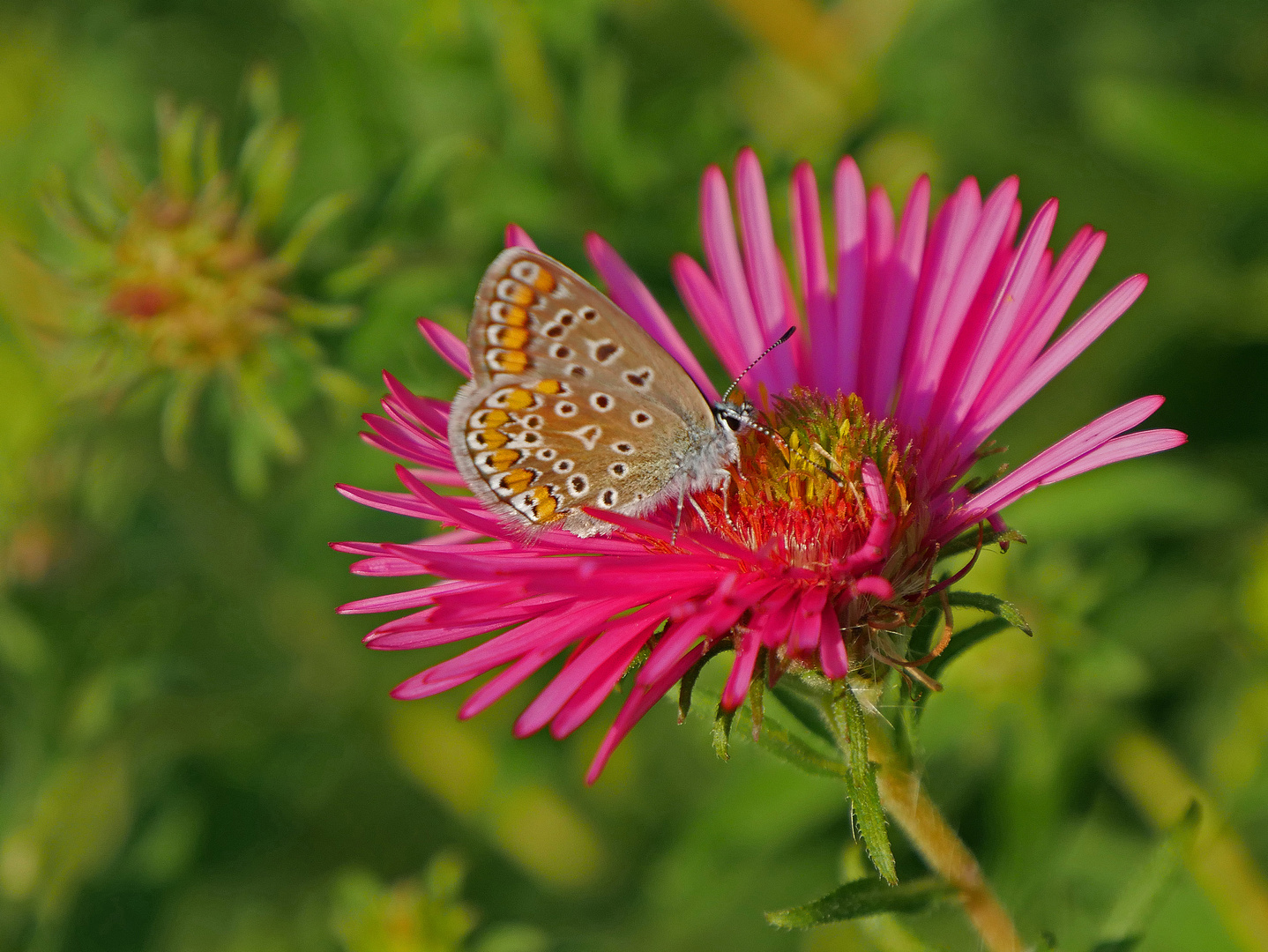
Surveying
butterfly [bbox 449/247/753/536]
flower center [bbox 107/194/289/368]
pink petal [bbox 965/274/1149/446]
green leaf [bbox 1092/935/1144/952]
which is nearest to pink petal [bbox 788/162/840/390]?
butterfly [bbox 449/247/753/536]

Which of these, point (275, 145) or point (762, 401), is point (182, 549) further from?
point (762, 401)

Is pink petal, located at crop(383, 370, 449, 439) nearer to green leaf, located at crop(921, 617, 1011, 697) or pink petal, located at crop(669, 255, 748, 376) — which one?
pink petal, located at crop(669, 255, 748, 376)

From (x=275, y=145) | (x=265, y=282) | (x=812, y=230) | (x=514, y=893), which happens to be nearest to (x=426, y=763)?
(x=514, y=893)

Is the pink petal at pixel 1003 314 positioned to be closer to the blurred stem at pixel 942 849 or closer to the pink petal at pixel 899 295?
the pink petal at pixel 899 295

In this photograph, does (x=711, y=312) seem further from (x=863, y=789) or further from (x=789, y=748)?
(x=863, y=789)

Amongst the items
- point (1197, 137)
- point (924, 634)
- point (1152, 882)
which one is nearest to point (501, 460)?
point (924, 634)

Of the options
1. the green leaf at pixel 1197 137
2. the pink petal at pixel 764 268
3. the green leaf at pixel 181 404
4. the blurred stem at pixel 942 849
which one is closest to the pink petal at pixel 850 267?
the pink petal at pixel 764 268
